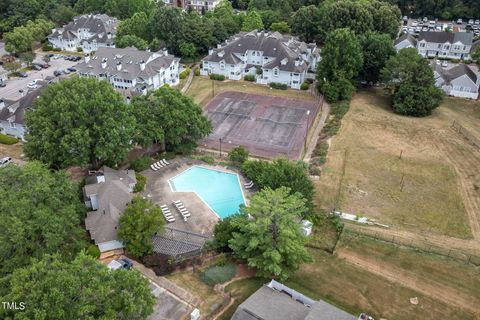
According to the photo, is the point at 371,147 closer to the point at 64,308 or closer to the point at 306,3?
the point at 64,308

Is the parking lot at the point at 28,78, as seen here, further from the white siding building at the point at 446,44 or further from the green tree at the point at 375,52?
the white siding building at the point at 446,44

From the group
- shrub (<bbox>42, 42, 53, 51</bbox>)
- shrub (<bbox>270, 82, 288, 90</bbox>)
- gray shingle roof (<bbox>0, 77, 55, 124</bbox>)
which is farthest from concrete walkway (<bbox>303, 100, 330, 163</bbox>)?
shrub (<bbox>42, 42, 53, 51</bbox>)

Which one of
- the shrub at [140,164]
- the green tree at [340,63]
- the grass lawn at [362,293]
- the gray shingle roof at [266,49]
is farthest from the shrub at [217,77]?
the grass lawn at [362,293]

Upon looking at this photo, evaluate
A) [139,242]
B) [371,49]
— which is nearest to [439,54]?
[371,49]

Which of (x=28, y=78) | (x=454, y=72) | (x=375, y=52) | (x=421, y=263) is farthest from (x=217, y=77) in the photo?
(x=421, y=263)

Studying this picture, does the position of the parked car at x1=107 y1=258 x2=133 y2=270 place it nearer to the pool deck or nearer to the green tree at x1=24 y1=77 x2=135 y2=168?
the pool deck

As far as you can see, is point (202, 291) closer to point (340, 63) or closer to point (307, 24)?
point (340, 63)
